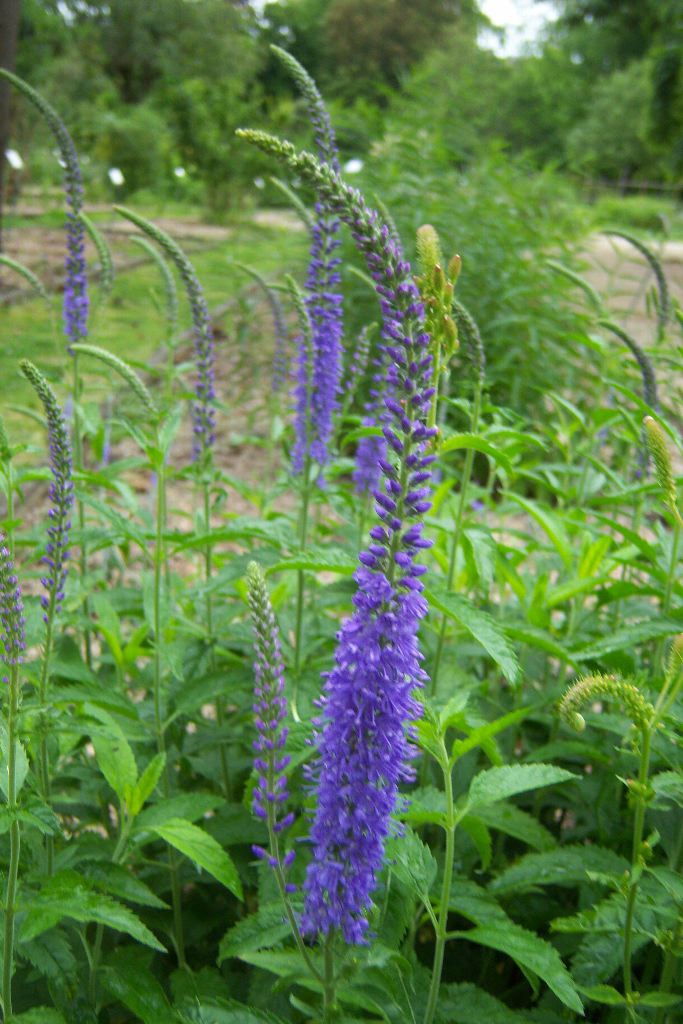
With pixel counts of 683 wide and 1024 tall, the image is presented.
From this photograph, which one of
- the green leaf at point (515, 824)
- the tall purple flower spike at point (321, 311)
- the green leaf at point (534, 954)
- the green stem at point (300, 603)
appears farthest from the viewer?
the tall purple flower spike at point (321, 311)

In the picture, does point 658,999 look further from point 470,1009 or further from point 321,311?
point 321,311

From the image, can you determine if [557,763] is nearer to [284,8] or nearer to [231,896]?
[231,896]

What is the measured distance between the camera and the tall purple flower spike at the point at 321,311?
2.60 meters

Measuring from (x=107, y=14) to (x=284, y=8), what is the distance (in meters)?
27.1

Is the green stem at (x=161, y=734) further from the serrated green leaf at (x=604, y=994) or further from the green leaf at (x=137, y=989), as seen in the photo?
the serrated green leaf at (x=604, y=994)

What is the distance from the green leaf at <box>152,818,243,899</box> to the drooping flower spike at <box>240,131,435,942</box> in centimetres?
37

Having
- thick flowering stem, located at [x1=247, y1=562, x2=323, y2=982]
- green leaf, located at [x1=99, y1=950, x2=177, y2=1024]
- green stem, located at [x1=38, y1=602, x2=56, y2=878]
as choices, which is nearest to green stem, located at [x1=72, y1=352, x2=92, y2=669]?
green stem, located at [x1=38, y1=602, x2=56, y2=878]

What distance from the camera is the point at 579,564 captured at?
10.1ft

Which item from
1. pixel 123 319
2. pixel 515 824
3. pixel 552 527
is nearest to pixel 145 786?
pixel 515 824

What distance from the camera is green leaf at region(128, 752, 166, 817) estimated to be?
2000 millimetres

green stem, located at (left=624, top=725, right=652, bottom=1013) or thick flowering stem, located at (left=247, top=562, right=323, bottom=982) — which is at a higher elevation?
thick flowering stem, located at (left=247, top=562, right=323, bottom=982)

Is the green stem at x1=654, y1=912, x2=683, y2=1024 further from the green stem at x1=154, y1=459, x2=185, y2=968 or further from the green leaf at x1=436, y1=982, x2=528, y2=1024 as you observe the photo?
the green stem at x1=154, y1=459, x2=185, y2=968

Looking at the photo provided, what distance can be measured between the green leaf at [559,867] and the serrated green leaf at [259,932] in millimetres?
559

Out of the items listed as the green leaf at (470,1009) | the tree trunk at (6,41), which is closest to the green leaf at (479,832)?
the green leaf at (470,1009)
